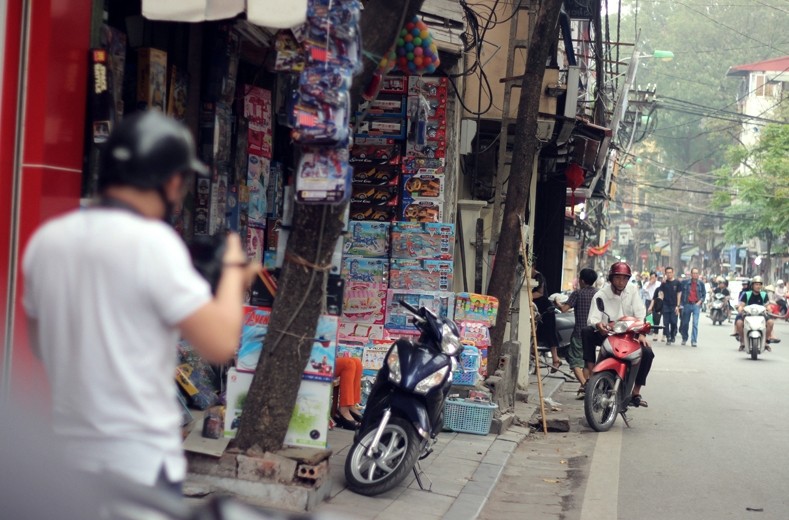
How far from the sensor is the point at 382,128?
37.7ft

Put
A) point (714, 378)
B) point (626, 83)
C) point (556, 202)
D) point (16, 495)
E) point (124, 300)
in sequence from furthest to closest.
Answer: point (626, 83) < point (556, 202) < point (714, 378) < point (124, 300) < point (16, 495)

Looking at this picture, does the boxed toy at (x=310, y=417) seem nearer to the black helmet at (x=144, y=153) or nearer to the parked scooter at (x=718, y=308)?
the black helmet at (x=144, y=153)

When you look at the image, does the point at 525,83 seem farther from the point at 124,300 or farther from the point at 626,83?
the point at 626,83

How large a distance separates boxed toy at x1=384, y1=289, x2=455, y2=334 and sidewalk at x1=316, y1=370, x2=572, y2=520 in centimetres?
138

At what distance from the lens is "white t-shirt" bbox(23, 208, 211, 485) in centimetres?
248

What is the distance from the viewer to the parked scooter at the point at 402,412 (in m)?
6.66

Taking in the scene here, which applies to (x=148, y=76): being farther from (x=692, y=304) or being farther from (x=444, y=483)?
(x=692, y=304)

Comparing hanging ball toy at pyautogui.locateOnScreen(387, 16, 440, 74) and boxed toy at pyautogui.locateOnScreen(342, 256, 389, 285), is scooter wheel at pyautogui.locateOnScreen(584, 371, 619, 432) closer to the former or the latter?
boxed toy at pyautogui.locateOnScreen(342, 256, 389, 285)

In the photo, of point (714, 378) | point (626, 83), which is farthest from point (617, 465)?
point (626, 83)

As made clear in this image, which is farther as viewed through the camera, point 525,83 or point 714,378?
point 714,378

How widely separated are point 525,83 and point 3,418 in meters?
9.58

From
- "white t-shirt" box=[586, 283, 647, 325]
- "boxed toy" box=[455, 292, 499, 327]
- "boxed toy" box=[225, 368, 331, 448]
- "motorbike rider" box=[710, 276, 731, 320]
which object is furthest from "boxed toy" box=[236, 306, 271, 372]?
"motorbike rider" box=[710, 276, 731, 320]

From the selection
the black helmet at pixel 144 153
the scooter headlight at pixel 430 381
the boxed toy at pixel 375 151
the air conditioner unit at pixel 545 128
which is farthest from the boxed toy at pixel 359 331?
the black helmet at pixel 144 153

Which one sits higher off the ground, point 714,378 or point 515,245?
point 515,245
